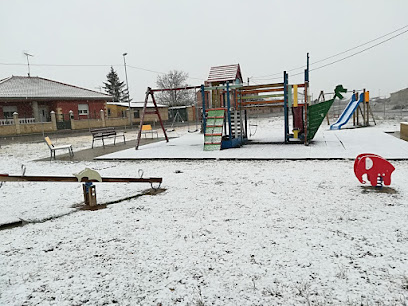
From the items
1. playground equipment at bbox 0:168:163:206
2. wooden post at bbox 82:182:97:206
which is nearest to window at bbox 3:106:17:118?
playground equipment at bbox 0:168:163:206

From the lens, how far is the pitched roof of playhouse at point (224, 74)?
37.2ft

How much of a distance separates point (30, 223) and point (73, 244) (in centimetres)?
118

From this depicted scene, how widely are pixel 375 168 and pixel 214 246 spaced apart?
3340 mm

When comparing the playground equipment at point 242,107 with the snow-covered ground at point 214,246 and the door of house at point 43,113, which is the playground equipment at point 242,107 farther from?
the door of house at point 43,113

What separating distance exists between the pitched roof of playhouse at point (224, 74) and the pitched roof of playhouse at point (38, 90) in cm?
2454

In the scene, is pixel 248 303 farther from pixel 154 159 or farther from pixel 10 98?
pixel 10 98

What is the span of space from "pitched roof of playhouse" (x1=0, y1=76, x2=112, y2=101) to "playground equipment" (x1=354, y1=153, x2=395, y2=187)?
3155cm

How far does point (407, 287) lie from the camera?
2307 millimetres

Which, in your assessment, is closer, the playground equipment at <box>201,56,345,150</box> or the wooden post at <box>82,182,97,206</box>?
the wooden post at <box>82,182,97,206</box>

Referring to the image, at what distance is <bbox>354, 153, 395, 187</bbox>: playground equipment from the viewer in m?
4.83

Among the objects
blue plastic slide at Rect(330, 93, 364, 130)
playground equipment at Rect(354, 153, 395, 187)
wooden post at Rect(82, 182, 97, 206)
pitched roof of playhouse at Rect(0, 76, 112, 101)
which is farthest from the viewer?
pitched roof of playhouse at Rect(0, 76, 112, 101)

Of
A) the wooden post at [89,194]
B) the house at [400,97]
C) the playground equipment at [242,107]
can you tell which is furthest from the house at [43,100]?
the house at [400,97]

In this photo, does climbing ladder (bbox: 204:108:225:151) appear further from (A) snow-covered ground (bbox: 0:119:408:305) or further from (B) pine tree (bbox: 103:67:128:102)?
(B) pine tree (bbox: 103:67:128:102)

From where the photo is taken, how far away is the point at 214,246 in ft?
10.4
